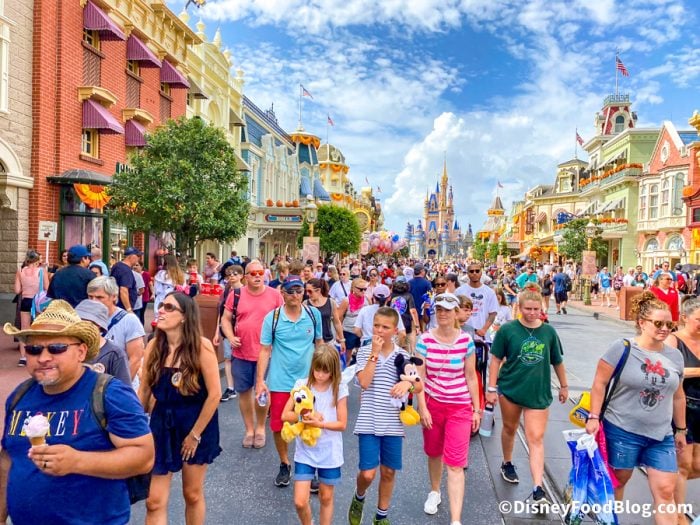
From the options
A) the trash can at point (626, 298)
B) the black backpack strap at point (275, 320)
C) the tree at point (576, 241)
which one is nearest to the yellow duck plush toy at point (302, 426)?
the black backpack strap at point (275, 320)

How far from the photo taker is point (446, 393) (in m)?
3.83

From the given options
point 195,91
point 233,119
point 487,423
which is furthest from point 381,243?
point 487,423

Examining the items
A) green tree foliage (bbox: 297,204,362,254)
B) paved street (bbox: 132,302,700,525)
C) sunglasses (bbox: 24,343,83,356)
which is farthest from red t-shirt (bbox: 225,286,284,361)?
green tree foliage (bbox: 297,204,362,254)

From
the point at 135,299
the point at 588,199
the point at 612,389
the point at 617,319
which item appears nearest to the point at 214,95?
the point at 135,299

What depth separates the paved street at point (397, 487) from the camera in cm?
383

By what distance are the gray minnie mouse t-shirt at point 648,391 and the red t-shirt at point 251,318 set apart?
324 cm

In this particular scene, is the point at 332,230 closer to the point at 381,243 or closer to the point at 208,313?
the point at 381,243

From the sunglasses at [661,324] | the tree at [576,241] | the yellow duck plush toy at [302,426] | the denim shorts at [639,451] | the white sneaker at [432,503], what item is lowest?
the white sneaker at [432,503]

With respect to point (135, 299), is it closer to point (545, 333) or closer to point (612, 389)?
point (545, 333)

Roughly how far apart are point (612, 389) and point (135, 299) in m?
7.67

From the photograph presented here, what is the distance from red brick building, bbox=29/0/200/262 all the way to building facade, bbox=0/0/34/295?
202mm

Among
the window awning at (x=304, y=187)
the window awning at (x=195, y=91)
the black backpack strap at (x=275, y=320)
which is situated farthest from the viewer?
the window awning at (x=304, y=187)

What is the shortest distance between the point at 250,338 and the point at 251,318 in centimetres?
20

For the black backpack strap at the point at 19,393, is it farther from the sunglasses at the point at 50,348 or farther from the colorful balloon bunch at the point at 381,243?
the colorful balloon bunch at the point at 381,243
